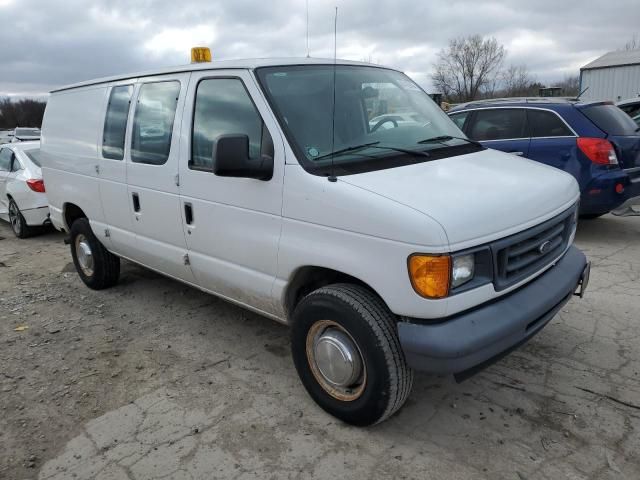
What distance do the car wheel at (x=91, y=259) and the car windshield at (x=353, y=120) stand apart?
298 centimetres

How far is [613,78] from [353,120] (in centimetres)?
3441

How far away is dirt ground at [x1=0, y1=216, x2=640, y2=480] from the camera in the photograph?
2.71 meters

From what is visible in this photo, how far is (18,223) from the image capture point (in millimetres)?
8469

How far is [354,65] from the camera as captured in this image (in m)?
3.84

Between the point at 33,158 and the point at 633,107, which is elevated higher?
the point at 633,107

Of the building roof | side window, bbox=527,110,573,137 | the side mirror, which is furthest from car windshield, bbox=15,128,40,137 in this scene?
the building roof

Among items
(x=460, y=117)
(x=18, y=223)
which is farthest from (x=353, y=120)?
(x=18, y=223)

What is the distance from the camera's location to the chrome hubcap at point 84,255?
5395mm

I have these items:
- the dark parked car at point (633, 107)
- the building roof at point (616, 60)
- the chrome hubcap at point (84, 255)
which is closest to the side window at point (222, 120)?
the chrome hubcap at point (84, 255)

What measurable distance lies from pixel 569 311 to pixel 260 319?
2.65 metres

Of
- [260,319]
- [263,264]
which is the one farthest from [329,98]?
[260,319]

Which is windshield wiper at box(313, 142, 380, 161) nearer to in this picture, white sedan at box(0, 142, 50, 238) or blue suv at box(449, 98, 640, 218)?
blue suv at box(449, 98, 640, 218)

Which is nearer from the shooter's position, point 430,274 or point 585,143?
point 430,274

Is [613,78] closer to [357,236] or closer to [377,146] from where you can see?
A: [377,146]
